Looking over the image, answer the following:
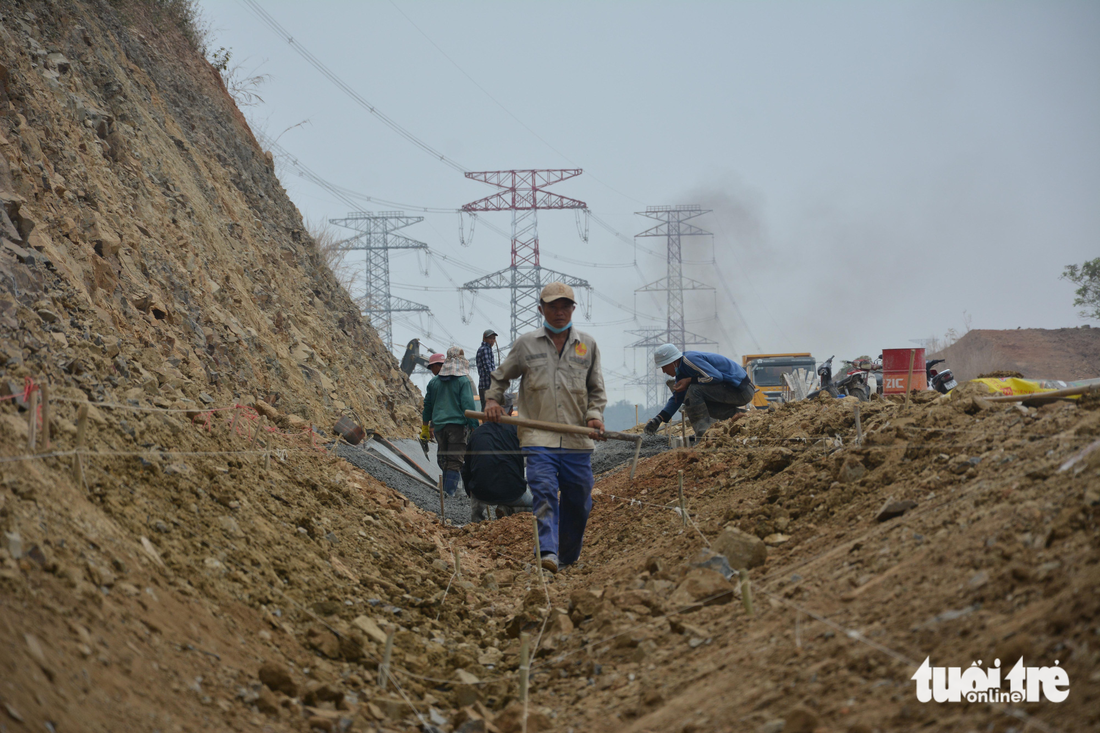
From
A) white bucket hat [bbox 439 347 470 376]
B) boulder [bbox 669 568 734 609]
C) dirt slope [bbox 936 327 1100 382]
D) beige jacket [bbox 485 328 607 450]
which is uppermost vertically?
dirt slope [bbox 936 327 1100 382]

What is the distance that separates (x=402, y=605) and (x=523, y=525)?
2.75m

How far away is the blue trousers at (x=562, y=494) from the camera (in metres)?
5.36

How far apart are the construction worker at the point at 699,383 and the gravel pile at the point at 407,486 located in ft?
7.30

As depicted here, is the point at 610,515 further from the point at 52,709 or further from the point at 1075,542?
the point at 52,709

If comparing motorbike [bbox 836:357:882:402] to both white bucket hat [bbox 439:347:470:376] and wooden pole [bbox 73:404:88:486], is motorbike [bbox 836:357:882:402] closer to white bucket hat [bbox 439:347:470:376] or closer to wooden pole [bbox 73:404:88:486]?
white bucket hat [bbox 439:347:470:376]

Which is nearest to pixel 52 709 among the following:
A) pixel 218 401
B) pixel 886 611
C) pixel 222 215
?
pixel 886 611

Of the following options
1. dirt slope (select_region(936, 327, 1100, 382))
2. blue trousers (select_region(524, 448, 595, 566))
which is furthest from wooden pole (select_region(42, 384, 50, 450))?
dirt slope (select_region(936, 327, 1100, 382))

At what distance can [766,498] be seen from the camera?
5.55 metres

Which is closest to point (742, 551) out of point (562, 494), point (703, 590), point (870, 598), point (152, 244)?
point (703, 590)

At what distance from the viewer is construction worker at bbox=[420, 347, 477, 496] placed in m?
8.39

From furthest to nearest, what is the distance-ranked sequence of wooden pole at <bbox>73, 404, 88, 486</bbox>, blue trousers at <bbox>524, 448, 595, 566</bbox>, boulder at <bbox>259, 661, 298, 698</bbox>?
blue trousers at <bbox>524, 448, 595, 566</bbox> < wooden pole at <bbox>73, 404, 88, 486</bbox> < boulder at <bbox>259, 661, 298, 698</bbox>

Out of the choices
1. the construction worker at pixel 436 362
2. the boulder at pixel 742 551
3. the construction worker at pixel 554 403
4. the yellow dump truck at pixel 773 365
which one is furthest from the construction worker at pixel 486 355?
the yellow dump truck at pixel 773 365

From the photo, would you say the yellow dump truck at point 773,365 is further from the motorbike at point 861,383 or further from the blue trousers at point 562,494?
the blue trousers at point 562,494

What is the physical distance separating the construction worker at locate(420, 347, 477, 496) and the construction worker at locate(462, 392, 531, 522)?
2.57 ft
